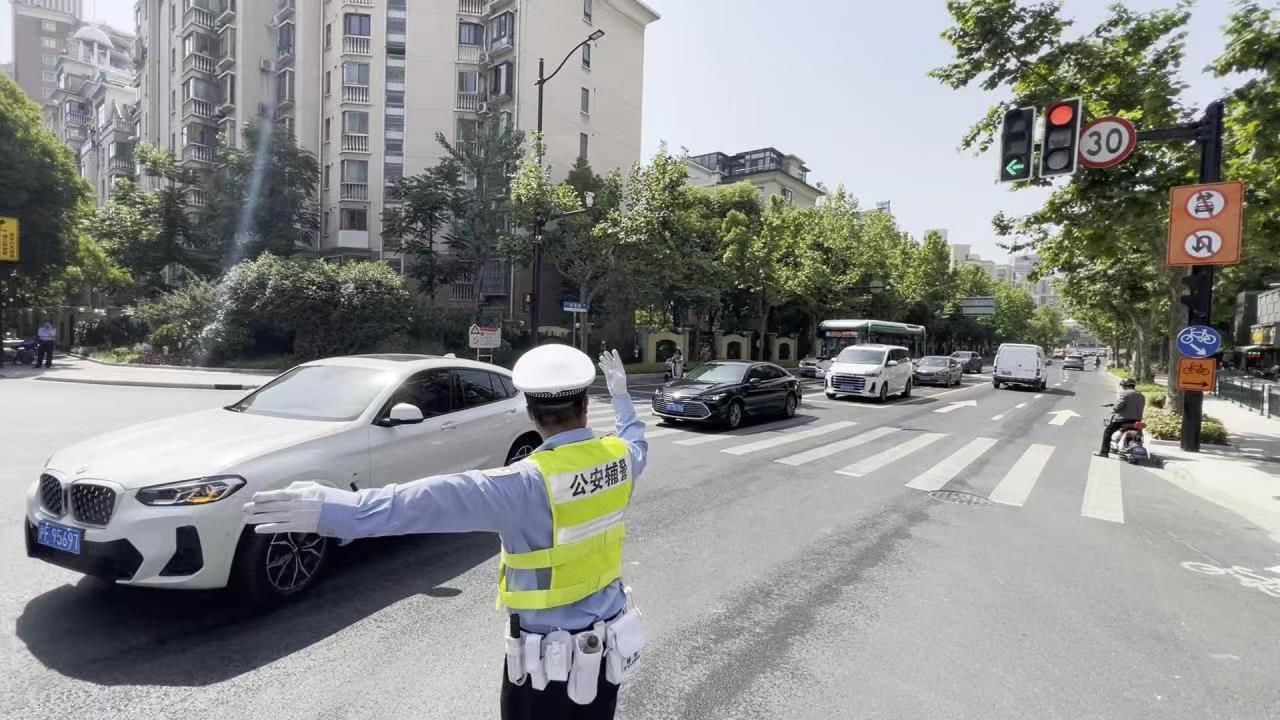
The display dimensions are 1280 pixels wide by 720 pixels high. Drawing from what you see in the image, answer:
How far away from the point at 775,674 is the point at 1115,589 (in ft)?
10.8

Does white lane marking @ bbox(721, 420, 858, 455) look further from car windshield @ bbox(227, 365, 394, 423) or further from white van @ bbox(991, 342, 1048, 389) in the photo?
white van @ bbox(991, 342, 1048, 389)

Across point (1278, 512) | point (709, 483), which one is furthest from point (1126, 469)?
point (709, 483)

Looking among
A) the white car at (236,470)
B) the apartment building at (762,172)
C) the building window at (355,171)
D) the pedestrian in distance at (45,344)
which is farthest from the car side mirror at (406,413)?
the apartment building at (762,172)

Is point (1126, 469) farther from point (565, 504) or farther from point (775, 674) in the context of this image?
point (565, 504)

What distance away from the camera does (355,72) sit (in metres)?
→ 33.4

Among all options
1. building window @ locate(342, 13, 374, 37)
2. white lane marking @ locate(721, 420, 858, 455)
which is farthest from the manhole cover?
building window @ locate(342, 13, 374, 37)

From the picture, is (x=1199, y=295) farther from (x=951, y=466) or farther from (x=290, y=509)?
(x=290, y=509)

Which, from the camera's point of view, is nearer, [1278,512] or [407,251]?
[1278,512]

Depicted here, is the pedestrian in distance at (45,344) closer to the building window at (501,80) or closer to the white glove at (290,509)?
the building window at (501,80)

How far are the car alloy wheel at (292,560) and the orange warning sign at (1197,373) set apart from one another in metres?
12.7

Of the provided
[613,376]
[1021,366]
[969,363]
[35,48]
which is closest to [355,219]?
[1021,366]

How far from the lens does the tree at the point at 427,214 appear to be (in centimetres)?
2906

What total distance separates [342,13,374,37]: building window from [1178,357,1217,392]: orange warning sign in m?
37.4

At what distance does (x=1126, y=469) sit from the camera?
9.91 m
